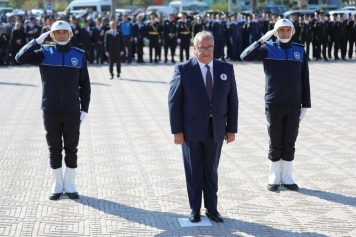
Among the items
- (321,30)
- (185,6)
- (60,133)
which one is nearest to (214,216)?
(60,133)

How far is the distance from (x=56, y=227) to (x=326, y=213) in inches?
111

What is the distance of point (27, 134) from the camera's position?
1171cm

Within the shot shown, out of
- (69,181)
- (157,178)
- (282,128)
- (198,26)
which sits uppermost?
(198,26)

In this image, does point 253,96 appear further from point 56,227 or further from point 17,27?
point 17,27

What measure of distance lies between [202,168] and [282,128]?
1.67 metres

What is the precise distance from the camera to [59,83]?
750 cm

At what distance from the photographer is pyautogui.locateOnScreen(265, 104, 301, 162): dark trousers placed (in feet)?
26.0

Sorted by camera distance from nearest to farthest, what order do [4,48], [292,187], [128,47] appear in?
[292,187] → [4,48] → [128,47]

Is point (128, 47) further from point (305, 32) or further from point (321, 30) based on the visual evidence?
point (321, 30)

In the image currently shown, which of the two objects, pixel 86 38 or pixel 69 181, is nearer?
pixel 69 181

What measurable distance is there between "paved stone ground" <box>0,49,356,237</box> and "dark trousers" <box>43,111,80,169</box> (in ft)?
1.59

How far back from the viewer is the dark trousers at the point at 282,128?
793cm

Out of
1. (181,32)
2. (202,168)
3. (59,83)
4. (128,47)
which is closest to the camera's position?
(202,168)

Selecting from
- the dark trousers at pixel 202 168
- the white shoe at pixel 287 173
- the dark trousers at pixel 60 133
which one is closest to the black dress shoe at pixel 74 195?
the dark trousers at pixel 60 133
